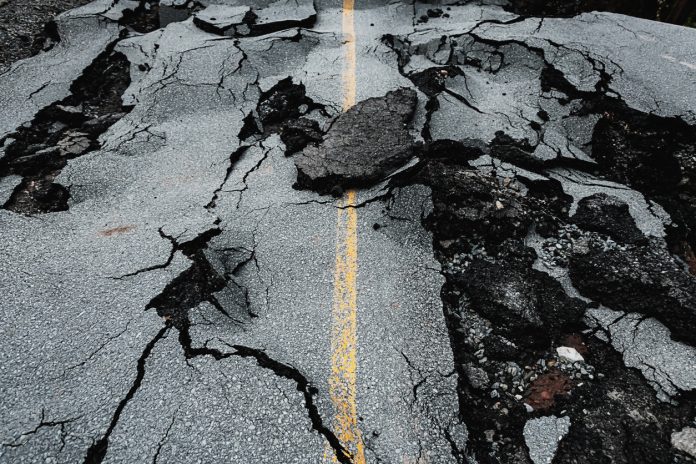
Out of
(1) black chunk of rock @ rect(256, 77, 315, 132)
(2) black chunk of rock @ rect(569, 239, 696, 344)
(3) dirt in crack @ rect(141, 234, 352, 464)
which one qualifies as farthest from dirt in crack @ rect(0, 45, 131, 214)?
(2) black chunk of rock @ rect(569, 239, 696, 344)

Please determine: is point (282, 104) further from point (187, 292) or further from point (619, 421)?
point (619, 421)

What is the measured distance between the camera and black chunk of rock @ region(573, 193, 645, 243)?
3887 millimetres

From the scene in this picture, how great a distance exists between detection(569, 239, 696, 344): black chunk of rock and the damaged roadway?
0.07ft

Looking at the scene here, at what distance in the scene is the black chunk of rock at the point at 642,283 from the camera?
3.24 metres

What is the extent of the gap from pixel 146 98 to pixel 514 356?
584 cm

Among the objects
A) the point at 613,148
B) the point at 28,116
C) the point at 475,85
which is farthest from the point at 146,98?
the point at 613,148

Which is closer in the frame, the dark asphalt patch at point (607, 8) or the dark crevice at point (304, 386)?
the dark crevice at point (304, 386)

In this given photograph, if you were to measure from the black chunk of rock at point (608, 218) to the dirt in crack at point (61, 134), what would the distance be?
18.1ft

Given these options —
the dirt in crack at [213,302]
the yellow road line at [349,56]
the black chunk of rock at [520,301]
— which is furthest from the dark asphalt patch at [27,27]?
the black chunk of rock at [520,301]

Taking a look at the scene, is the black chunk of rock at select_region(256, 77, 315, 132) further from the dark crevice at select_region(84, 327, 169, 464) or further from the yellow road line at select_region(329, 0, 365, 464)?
the dark crevice at select_region(84, 327, 169, 464)

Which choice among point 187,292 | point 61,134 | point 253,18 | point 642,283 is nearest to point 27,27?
point 61,134

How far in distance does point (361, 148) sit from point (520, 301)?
2451mm

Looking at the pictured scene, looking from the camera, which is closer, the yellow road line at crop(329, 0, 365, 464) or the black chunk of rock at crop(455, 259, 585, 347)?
the yellow road line at crop(329, 0, 365, 464)

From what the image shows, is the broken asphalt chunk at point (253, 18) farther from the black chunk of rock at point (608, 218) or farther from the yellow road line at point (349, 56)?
the black chunk of rock at point (608, 218)
